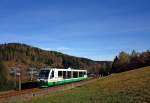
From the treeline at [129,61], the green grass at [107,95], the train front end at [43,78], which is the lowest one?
the green grass at [107,95]

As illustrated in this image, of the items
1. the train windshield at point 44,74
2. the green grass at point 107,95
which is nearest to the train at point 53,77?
the train windshield at point 44,74

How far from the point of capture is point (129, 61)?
161375mm

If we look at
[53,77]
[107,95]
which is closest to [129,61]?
[53,77]

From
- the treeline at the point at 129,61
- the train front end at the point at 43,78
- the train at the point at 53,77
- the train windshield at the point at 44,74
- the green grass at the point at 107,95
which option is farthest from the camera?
the treeline at the point at 129,61

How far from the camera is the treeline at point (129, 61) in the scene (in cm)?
13650

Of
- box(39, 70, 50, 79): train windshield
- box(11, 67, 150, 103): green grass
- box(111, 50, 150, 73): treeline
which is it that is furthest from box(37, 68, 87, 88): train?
box(111, 50, 150, 73): treeline

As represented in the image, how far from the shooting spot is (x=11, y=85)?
5103 centimetres

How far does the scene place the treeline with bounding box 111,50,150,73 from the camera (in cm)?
13650

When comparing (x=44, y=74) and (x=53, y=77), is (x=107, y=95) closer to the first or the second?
(x=53, y=77)

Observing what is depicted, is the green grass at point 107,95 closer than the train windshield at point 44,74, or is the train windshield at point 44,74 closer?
the green grass at point 107,95

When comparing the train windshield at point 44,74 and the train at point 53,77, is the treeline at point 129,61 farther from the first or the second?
the train windshield at point 44,74

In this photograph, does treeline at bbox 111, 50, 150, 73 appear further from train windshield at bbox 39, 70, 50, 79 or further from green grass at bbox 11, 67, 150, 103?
green grass at bbox 11, 67, 150, 103

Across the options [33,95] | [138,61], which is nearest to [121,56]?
[138,61]

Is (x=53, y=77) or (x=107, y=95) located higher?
(x=53, y=77)
